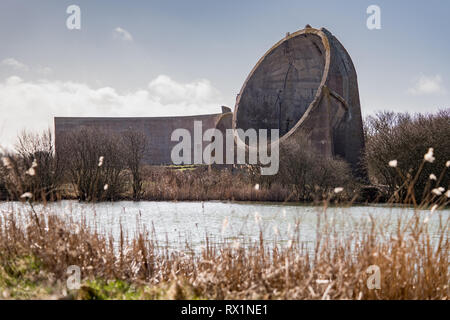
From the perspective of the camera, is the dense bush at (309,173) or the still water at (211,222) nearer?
the still water at (211,222)

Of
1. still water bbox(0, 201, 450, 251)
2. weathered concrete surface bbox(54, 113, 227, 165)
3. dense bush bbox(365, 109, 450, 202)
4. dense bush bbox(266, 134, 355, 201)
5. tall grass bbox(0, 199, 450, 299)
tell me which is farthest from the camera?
weathered concrete surface bbox(54, 113, 227, 165)

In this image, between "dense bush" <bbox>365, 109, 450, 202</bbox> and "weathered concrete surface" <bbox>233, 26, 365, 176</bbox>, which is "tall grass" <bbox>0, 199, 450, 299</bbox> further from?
"weathered concrete surface" <bbox>233, 26, 365, 176</bbox>

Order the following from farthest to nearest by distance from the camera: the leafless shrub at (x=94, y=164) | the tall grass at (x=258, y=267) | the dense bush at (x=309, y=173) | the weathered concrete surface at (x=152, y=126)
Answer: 1. the weathered concrete surface at (x=152, y=126)
2. the leafless shrub at (x=94, y=164)
3. the dense bush at (x=309, y=173)
4. the tall grass at (x=258, y=267)

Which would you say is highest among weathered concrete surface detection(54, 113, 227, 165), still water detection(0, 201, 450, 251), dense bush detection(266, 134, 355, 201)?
weathered concrete surface detection(54, 113, 227, 165)

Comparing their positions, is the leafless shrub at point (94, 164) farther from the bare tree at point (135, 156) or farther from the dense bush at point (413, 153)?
the dense bush at point (413, 153)

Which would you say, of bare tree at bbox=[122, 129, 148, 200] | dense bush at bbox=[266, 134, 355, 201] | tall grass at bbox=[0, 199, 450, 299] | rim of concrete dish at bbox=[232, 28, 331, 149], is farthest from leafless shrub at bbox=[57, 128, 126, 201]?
tall grass at bbox=[0, 199, 450, 299]

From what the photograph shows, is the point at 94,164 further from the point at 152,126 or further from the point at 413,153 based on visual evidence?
the point at 152,126

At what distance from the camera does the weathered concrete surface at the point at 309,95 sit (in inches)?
748

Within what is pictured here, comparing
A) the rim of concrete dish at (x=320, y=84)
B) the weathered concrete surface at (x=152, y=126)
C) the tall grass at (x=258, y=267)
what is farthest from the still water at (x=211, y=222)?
the weathered concrete surface at (x=152, y=126)

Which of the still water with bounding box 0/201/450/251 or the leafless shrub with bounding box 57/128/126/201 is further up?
the leafless shrub with bounding box 57/128/126/201

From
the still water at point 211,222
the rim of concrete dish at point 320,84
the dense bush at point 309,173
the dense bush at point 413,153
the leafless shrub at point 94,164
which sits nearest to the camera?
the still water at point 211,222

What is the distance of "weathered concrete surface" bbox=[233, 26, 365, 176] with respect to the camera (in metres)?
19.0
